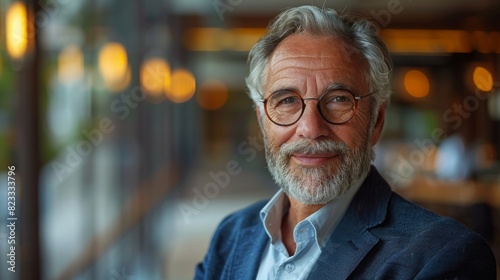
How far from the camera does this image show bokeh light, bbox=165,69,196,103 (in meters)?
11.5

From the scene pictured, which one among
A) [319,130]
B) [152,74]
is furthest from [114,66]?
[319,130]

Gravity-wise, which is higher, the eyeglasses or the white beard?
the eyeglasses

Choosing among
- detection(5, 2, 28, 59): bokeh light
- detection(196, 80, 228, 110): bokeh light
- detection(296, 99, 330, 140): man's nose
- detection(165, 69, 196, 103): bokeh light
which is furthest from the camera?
detection(196, 80, 228, 110): bokeh light

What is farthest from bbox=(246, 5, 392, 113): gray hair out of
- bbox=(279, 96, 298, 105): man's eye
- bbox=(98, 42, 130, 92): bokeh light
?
bbox=(98, 42, 130, 92): bokeh light

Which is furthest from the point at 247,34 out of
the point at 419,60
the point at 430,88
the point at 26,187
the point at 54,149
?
the point at 26,187

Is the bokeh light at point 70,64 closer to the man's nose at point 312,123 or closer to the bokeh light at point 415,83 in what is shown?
the man's nose at point 312,123

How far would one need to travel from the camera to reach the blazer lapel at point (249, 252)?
143 cm

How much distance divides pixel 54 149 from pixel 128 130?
392 centimetres

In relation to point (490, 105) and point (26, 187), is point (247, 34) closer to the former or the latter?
point (490, 105)

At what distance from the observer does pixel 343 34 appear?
50.6 inches

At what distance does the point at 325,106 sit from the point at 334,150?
9cm

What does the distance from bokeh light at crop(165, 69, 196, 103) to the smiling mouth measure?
9.41m

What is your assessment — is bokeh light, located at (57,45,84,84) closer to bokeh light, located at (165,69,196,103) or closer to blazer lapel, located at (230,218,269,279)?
blazer lapel, located at (230,218,269,279)

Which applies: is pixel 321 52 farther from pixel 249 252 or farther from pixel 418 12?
pixel 418 12
